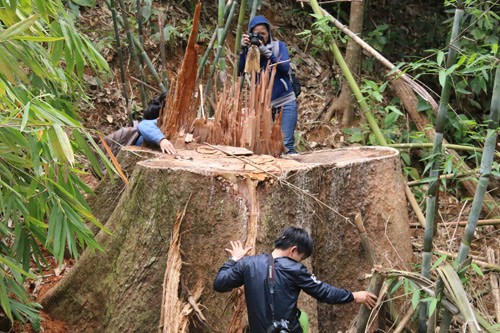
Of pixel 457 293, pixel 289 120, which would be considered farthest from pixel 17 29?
pixel 289 120

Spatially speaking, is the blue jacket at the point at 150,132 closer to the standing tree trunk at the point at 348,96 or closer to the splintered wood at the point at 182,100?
the splintered wood at the point at 182,100

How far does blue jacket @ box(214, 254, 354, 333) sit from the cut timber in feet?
0.89

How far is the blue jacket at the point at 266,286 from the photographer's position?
320 cm

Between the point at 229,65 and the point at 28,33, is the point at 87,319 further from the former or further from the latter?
the point at 229,65

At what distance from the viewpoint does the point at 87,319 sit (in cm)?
391

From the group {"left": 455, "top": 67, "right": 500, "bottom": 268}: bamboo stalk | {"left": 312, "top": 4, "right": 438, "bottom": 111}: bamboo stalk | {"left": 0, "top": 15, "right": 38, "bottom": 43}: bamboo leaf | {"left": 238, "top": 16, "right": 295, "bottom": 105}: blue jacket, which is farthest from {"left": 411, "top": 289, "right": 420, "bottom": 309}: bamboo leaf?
{"left": 238, "top": 16, "right": 295, "bottom": 105}: blue jacket

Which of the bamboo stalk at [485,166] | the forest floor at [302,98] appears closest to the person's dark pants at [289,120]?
the forest floor at [302,98]

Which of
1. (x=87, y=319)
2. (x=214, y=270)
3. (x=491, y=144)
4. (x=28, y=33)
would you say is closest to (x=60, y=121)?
(x=28, y=33)

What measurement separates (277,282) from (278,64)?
2278 millimetres

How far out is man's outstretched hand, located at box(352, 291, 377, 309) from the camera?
334 cm

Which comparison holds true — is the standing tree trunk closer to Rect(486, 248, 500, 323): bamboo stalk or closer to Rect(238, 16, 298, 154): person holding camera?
Rect(238, 16, 298, 154): person holding camera

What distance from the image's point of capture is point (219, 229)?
3.56 m

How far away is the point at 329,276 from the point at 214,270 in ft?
2.55

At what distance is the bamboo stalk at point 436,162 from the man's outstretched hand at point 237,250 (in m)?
0.89
